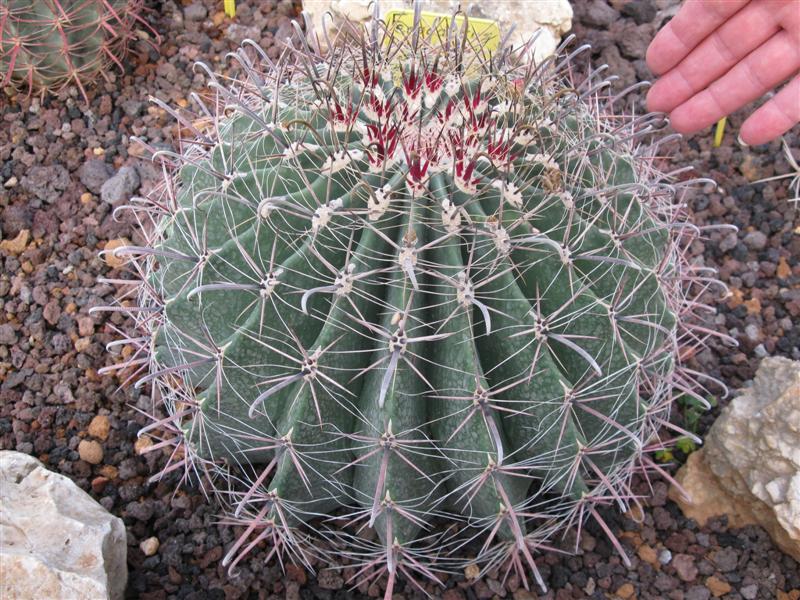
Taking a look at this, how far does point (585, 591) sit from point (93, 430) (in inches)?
58.4

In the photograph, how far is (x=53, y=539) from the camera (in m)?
1.94

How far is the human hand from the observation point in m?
2.64

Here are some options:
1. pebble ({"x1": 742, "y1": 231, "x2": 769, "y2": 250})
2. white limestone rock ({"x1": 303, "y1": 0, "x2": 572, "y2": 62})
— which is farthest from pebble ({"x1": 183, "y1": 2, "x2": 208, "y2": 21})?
pebble ({"x1": 742, "y1": 231, "x2": 769, "y2": 250})

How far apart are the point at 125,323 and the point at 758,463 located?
196cm

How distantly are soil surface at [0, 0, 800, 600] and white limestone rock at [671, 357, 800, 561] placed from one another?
0.20ft

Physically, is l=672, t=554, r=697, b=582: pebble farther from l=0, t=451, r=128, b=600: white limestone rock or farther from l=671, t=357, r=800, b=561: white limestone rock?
l=0, t=451, r=128, b=600: white limestone rock

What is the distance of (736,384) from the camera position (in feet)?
9.20

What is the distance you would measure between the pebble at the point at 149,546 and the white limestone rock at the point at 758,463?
1.49m

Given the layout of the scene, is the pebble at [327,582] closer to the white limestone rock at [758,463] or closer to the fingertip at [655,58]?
the white limestone rock at [758,463]

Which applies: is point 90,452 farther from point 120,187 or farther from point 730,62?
point 730,62

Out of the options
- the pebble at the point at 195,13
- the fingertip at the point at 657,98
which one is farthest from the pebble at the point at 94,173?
the fingertip at the point at 657,98

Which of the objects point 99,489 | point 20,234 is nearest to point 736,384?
point 99,489

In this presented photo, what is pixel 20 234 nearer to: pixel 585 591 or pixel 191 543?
pixel 191 543

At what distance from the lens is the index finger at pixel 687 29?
267 cm
